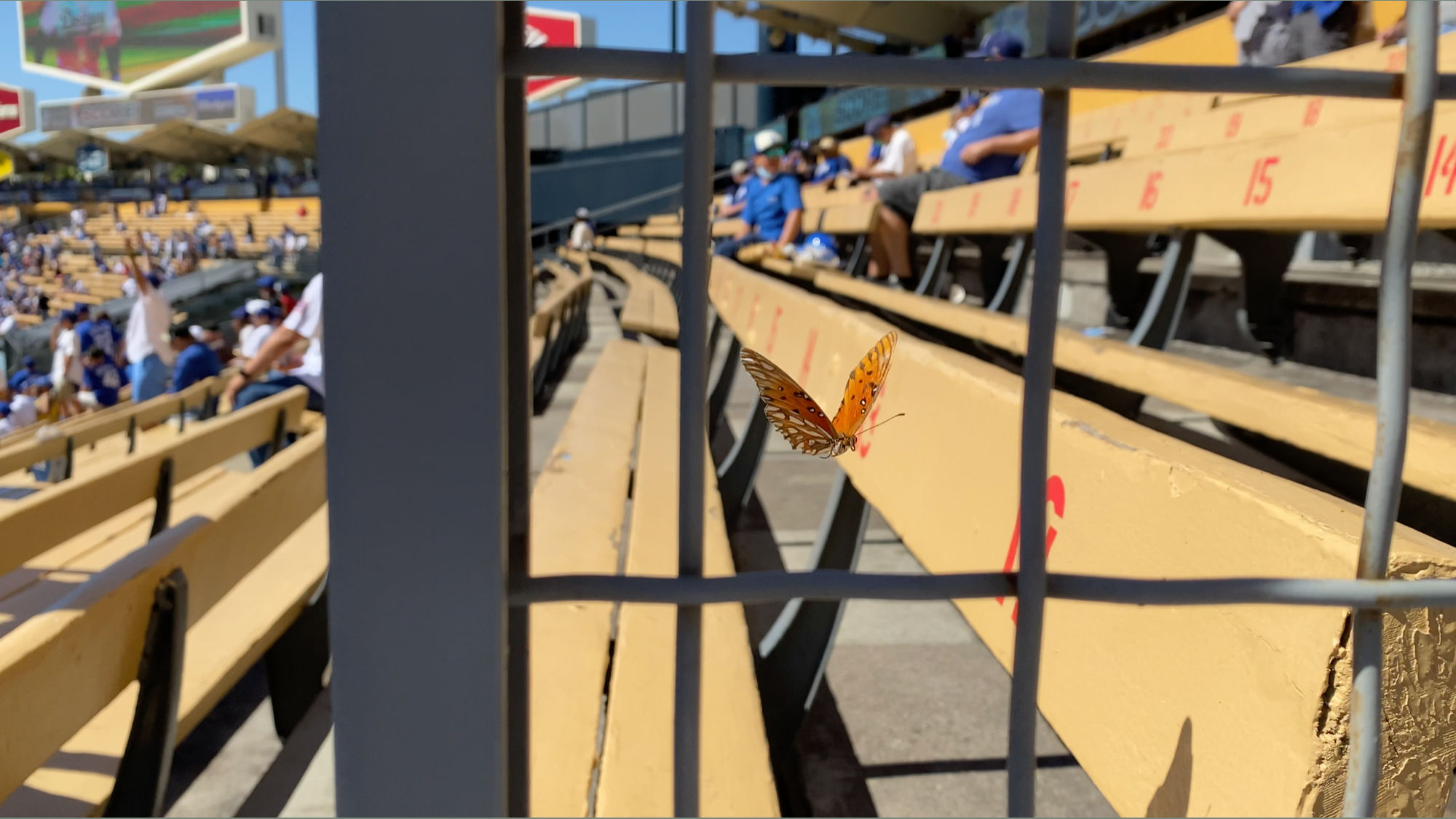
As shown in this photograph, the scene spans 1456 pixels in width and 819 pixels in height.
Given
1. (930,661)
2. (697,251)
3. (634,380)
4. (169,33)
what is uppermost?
(169,33)

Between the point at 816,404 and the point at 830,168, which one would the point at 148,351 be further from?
the point at 816,404

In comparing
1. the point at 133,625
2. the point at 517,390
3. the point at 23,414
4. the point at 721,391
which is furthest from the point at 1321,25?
the point at 23,414

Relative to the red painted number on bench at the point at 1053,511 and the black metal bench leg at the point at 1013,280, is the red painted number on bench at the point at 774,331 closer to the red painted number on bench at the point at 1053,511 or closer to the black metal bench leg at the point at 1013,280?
the red painted number on bench at the point at 1053,511

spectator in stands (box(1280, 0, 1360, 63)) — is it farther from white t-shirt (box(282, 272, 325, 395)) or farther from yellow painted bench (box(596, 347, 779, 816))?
white t-shirt (box(282, 272, 325, 395))

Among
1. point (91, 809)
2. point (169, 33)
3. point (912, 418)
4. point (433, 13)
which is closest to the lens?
point (433, 13)

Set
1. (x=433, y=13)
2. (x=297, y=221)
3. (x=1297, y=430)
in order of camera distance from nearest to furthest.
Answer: (x=433, y=13)
(x=1297, y=430)
(x=297, y=221)

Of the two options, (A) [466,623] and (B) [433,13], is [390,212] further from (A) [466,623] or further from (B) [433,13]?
(A) [466,623]

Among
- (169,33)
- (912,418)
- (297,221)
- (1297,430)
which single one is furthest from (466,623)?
(169,33)
